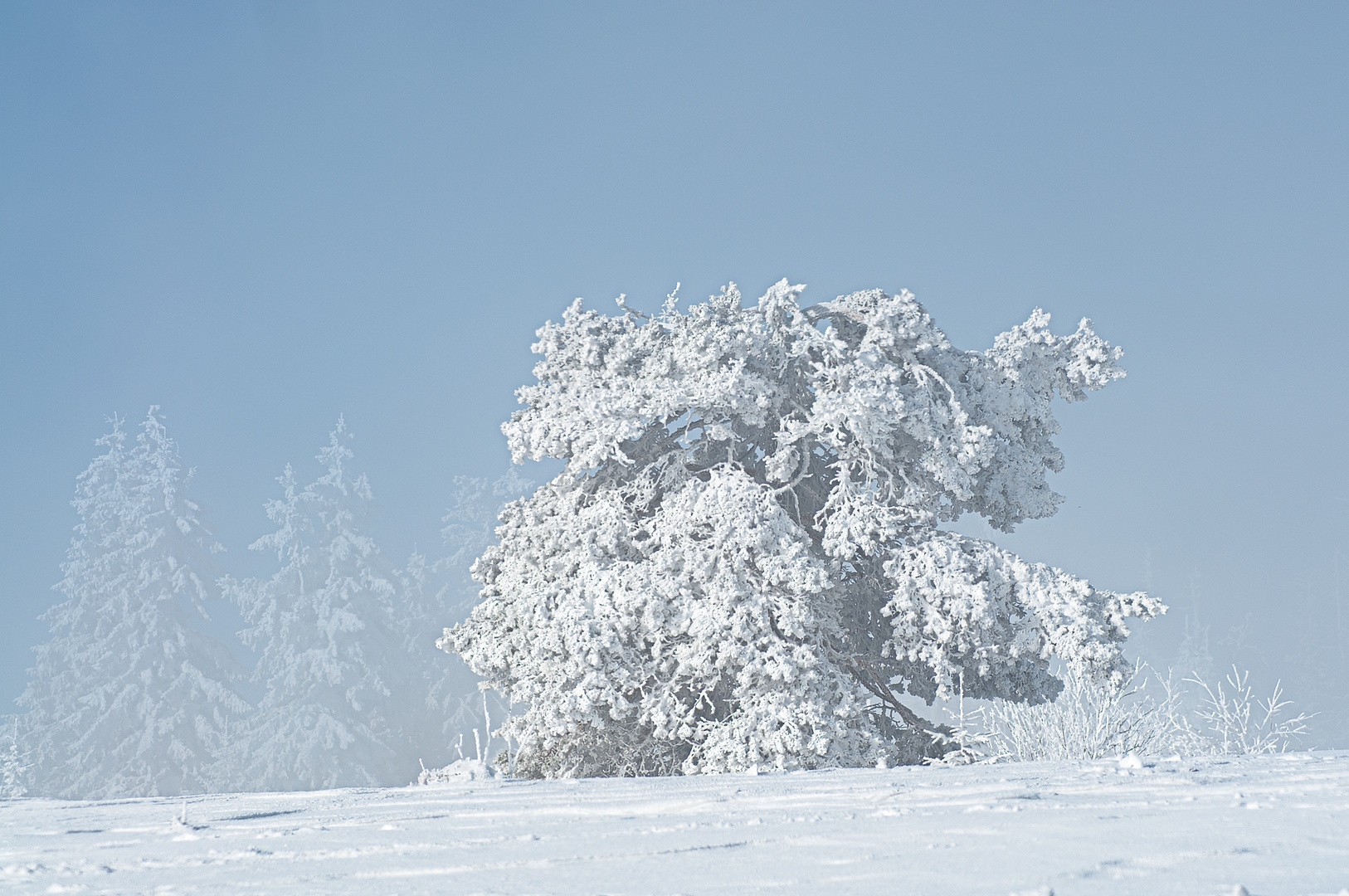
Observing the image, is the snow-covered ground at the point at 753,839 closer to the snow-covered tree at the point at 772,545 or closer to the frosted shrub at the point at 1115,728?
the frosted shrub at the point at 1115,728

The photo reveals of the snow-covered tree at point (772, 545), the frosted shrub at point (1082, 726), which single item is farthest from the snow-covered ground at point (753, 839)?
the snow-covered tree at point (772, 545)

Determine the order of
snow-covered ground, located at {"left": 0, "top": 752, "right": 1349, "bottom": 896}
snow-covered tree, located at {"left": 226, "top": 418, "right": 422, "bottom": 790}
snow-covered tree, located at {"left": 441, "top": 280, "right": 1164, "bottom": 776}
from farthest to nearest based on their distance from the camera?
snow-covered tree, located at {"left": 226, "top": 418, "right": 422, "bottom": 790} < snow-covered tree, located at {"left": 441, "top": 280, "right": 1164, "bottom": 776} < snow-covered ground, located at {"left": 0, "top": 752, "right": 1349, "bottom": 896}

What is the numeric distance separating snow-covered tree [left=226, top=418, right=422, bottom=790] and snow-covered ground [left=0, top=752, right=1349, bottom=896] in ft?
89.8

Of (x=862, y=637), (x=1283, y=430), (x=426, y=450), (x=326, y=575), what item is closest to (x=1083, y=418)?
(x=1283, y=430)

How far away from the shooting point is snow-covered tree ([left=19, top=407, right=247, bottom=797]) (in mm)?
27703

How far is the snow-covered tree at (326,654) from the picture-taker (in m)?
29.1

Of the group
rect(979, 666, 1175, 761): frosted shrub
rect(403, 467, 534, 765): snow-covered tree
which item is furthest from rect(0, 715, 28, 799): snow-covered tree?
rect(979, 666, 1175, 761): frosted shrub

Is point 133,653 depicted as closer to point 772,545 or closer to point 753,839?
point 772,545

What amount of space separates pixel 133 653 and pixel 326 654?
201 inches

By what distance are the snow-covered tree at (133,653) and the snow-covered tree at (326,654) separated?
1243 mm

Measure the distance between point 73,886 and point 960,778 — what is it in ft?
9.41

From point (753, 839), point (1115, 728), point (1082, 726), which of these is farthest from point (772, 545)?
point (753, 839)

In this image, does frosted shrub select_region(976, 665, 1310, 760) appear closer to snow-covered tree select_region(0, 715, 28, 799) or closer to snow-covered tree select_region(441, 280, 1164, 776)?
snow-covered tree select_region(441, 280, 1164, 776)

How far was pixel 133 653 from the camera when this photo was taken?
28734 mm
